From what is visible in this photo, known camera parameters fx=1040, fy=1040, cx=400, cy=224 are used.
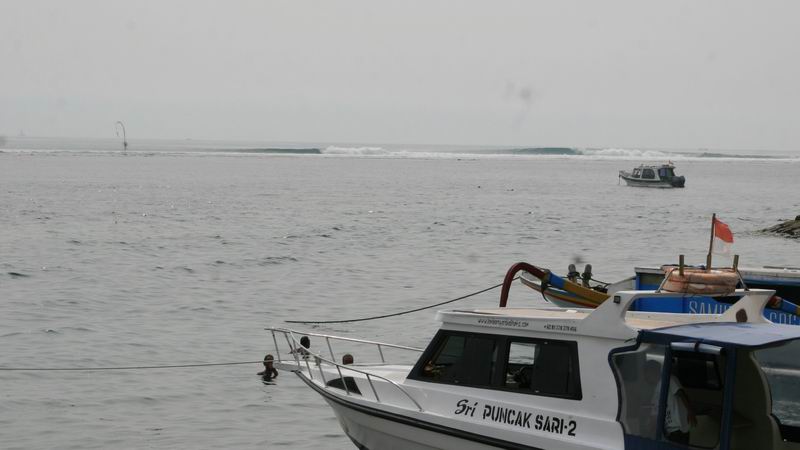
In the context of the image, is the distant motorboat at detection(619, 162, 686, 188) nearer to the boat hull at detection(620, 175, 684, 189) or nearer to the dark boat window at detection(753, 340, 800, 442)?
the boat hull at detection(620, 175, 684, 189)

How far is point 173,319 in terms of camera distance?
2586 cm

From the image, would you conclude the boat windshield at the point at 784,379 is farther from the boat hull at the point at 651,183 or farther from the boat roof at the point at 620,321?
the boat hull at the point at 651,183

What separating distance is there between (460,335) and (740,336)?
3.26m

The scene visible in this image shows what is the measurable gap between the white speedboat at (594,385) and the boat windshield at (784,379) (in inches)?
0.4

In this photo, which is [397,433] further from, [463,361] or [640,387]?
[640,387]

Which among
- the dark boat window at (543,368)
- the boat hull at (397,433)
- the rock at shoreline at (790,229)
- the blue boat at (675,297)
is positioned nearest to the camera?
the dark boat window at (543,368)

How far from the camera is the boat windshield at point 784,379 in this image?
9.80 metres

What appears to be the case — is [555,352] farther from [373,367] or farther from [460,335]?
[373,367]

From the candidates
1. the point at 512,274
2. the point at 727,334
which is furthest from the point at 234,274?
the point at 727,334

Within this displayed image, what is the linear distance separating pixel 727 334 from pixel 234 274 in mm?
26032

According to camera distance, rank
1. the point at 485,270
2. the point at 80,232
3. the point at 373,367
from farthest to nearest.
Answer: the point at 80,232 < the point at 485,270 < the point at 373,367

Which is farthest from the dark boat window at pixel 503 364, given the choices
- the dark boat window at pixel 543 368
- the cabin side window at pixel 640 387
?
the cabin side window at pixel 640 387

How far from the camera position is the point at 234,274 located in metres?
34.5

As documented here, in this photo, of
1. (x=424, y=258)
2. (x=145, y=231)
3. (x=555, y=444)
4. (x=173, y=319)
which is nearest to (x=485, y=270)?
(x=424, y=258)
